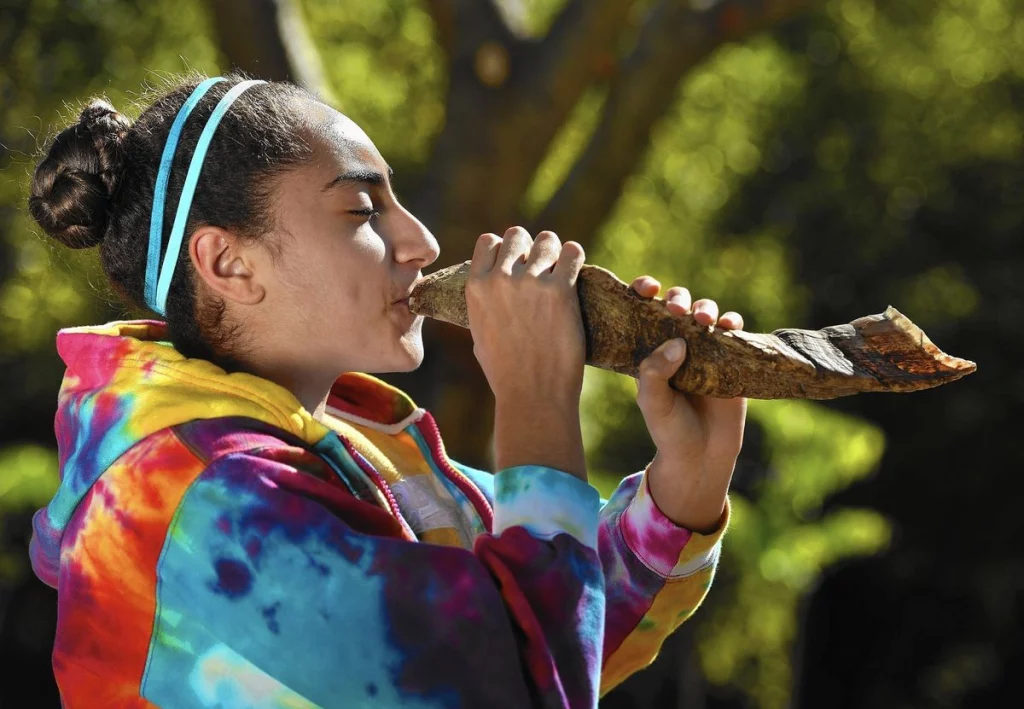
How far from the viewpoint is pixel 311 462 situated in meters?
1.65

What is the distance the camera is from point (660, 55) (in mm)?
6004

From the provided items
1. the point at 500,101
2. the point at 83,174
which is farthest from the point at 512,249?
the point at 500,101

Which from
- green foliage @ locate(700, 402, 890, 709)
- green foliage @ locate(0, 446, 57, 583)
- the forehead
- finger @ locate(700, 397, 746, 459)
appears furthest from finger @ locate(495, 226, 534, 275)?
green foliage @ locate(700, 402, 890, 709)

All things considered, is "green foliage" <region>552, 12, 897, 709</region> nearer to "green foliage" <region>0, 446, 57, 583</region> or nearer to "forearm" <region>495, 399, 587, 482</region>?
"green foliage" <region>0, 446, 57, 583</region>

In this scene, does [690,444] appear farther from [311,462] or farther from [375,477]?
[311,462]

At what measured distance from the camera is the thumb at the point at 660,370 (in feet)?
5.77

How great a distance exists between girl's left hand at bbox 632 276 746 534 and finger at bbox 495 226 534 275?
0.16m

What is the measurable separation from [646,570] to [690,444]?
0.23 metres

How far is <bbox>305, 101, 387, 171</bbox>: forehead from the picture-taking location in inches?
74.1

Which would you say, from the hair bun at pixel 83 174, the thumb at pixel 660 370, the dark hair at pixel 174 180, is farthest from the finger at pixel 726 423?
the hair bun at pixel 83 174

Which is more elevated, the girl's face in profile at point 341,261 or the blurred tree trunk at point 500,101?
the girl's face in profile at point 341,261

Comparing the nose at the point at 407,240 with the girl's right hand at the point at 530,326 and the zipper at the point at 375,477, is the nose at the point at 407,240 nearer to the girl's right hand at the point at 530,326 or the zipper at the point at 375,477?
the girl's right hand at the point at 530,326

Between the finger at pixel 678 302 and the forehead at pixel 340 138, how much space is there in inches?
18.5

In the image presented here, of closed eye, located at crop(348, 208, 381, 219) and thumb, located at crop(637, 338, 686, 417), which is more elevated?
closed eye, located at crop(348, 208, 381, 219)
